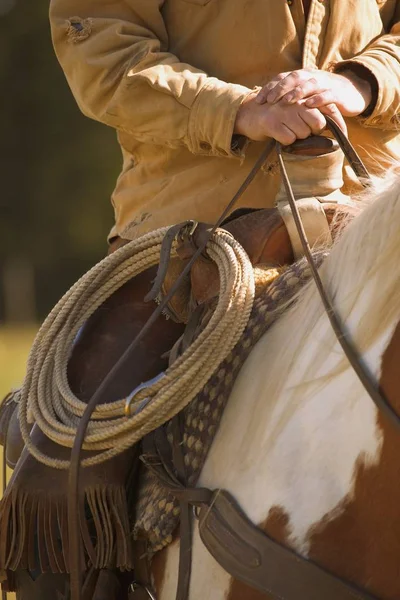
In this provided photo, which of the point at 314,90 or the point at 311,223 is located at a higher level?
the point at 314,90

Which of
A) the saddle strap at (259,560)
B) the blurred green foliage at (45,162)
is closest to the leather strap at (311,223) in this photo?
the saddle strap at (259,560)

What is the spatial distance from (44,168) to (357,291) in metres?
15.1

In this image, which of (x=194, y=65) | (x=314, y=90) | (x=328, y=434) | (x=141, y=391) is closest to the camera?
(x=328, y=434)

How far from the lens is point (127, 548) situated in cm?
239

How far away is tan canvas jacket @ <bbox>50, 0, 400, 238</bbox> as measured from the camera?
108 inches

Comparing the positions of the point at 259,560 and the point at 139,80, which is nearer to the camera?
the point at 259,560

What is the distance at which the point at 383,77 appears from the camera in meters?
2.71

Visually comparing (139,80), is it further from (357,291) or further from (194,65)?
(357,291)

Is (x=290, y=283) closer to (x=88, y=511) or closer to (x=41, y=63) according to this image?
(x=88, y=511)

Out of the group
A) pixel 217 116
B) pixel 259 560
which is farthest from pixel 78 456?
pixel 217 116

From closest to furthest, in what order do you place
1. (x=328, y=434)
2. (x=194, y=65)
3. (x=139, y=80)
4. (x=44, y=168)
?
(x=328, y=434), (x=139, y=80), (x=194, y=65), (x=44, y=168)

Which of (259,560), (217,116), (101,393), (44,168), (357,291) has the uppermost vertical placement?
(217,116)

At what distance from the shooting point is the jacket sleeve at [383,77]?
8.87 ft

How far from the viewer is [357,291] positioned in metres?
2.09
